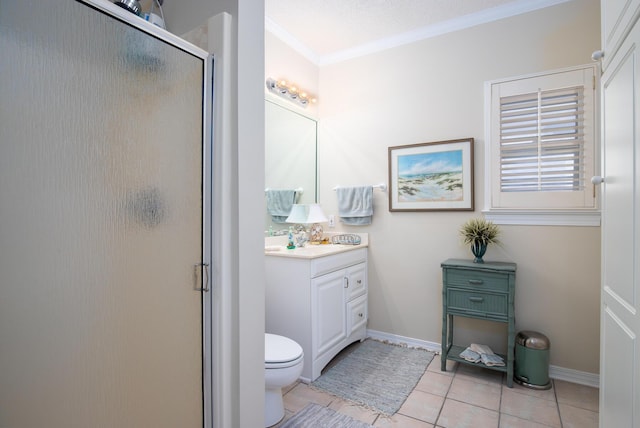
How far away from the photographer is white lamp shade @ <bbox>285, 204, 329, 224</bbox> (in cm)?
290

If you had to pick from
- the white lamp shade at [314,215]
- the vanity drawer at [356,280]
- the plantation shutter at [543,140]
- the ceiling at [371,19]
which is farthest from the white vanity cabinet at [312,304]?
the ceiling at [371,19]

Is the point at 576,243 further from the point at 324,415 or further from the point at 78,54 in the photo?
the point at 78,54

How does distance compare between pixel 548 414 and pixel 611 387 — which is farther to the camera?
pixel 548 414

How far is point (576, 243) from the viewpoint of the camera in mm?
2328

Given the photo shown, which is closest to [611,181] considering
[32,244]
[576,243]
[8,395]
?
[576,243]

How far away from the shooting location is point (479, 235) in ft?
8.12

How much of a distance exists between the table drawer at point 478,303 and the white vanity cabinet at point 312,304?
2.59ft

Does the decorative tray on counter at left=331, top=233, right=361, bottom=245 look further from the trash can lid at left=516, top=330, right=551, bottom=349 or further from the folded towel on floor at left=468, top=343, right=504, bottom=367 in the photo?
the trash can lid at left=516, top=330, right=551, bottom=349

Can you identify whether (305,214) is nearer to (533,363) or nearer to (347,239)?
(347,239)

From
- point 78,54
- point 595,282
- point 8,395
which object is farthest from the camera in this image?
point 595,282

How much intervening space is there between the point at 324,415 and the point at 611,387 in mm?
1363

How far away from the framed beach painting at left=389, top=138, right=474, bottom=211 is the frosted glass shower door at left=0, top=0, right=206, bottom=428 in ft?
6.63

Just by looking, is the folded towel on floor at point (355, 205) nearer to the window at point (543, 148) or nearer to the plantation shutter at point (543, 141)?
the window at point (543, 148)

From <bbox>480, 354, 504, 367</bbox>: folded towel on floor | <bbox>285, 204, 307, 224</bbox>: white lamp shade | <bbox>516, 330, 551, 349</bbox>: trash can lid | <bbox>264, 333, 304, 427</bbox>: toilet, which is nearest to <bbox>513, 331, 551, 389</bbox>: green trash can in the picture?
<bbox>516, 330, 551, 349</bbox>: trash can lid
